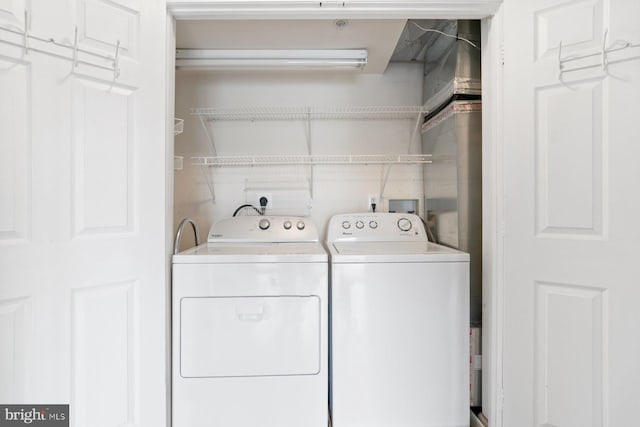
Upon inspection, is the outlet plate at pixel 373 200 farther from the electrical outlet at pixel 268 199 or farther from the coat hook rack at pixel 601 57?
the coat hook rack at pixel 601 57

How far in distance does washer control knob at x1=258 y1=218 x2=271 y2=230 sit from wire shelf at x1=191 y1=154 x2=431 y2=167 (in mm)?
442

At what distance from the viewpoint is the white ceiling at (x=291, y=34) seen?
1727mm

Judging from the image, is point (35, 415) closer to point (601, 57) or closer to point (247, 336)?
point (247, 336)

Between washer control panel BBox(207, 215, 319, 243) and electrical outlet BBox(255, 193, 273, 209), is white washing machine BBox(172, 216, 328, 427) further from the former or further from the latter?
electrical outlet BBox(255, 193, 273, 209)

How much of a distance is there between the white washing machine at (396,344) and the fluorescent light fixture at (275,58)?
4.01ft

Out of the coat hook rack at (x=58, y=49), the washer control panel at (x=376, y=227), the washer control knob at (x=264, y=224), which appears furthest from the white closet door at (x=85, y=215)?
the washer control panel at (x=376, y=227)

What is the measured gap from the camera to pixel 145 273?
135 cm

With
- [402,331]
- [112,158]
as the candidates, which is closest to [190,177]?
[112,158]

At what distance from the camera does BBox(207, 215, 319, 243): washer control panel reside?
2.00 metres

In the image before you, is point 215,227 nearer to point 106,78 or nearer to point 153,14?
point 106,78

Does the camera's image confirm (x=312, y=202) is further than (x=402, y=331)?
Yes

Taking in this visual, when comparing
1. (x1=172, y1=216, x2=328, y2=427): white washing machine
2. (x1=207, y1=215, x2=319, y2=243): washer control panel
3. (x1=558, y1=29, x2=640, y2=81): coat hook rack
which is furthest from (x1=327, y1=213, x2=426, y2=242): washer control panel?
(x1=558, y1=29, x2=640, y2=81): coat hook rack

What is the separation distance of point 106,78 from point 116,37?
17cm

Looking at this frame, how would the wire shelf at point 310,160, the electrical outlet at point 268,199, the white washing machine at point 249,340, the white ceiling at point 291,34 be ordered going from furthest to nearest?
the electrical outlet at point 268,199, the wire shelf at point 310,160, the white ceiling at point 291,34, the white washing machine at point 249,340
